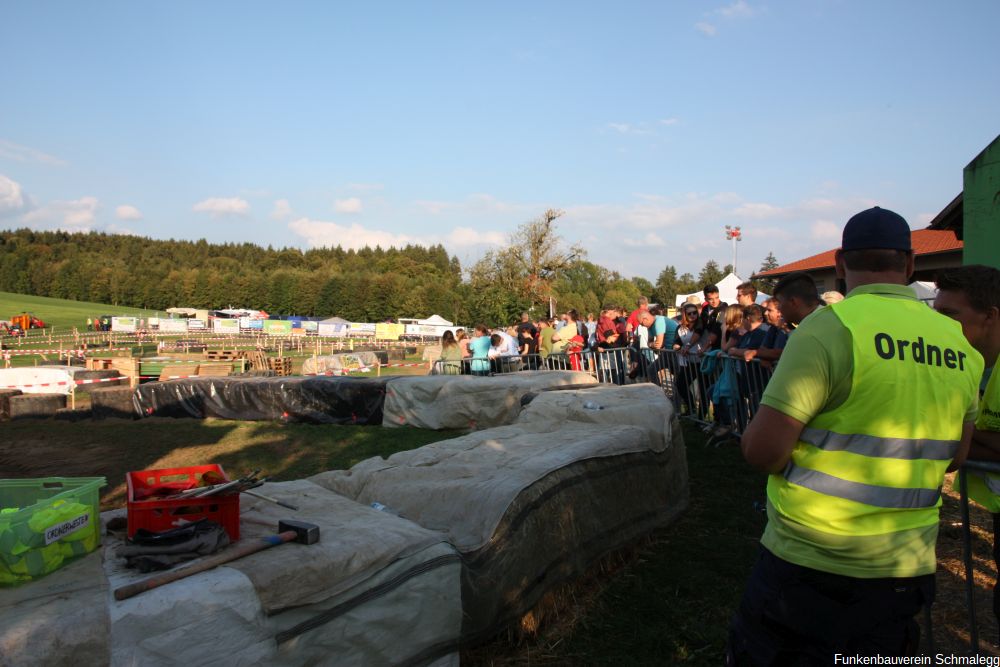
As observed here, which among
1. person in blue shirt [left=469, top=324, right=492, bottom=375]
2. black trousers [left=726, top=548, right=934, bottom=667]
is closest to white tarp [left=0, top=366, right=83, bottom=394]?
person in blue shirt [left=469, top=324, right=492, bottom=375]

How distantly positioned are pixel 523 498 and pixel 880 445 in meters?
2.21

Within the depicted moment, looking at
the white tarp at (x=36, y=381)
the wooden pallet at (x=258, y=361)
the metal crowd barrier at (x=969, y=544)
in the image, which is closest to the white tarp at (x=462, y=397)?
the metal crowd barrier at (x=969, y=544)

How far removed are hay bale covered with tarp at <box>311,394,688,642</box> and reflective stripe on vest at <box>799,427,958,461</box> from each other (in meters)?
1.97

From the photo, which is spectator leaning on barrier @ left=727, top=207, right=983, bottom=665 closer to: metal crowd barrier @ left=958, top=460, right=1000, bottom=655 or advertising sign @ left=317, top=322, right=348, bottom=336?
metal crowd barrier @ left=958, top=460, right=1000, bottom=655

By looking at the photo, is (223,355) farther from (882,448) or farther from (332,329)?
(332,329)

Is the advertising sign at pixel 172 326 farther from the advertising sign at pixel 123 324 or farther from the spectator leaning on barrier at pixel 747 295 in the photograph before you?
the spectator leaning on barrier at pixel 747 295

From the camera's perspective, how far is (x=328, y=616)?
2727 millimetres

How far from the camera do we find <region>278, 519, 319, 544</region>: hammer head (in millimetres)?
2906

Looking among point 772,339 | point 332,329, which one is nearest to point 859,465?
point 772,339

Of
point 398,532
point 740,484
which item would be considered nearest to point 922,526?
point 398,532

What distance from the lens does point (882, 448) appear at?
1887 millimetres

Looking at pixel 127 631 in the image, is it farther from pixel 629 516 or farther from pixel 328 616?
pixel 629 516

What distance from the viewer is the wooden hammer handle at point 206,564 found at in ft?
7.95

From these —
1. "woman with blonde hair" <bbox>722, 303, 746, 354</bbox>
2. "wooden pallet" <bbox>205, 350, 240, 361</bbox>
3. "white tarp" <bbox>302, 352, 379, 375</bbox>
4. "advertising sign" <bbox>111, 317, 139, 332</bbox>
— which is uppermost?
"advertising sign" <bbox>111, 317, 139, 332</bbox>
